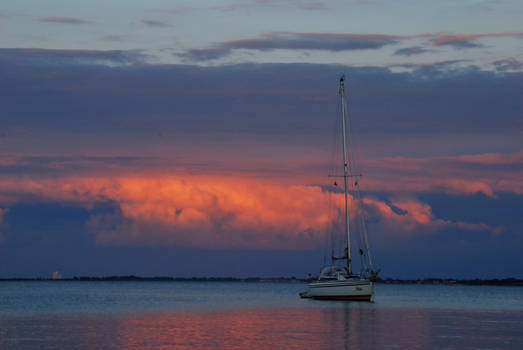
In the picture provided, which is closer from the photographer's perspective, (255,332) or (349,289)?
(255,332)

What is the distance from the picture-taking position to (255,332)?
54062 mm

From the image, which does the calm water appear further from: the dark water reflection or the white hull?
the white hull

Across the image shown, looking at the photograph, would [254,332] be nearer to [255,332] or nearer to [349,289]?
[255,332]

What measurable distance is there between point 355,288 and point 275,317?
27.4 meters

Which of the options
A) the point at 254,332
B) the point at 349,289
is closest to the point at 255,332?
the point at 254,332

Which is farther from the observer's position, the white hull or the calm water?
the white hull

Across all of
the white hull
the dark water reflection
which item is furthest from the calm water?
the white hull

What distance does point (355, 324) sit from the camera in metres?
61.8

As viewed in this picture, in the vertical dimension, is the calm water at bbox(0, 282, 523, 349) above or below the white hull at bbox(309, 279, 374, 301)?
below

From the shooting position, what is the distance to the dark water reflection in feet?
151

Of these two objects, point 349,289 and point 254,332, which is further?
point 349,289

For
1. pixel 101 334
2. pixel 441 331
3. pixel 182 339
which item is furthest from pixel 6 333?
pixel 441 331

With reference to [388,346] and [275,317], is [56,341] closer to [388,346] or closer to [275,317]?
[388,346]

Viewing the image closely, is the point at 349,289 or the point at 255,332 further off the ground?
the point at 349,289
